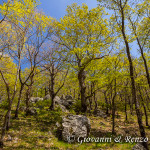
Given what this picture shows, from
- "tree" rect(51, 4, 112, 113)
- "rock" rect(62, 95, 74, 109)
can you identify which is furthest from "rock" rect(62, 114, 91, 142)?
"rock" rect(62, 95, 74, 109)

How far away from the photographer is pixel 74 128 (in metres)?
6.90

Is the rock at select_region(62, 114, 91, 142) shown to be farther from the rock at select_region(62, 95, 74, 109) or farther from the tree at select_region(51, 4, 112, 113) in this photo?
the rock at select_region(62, 95, 74, 109)

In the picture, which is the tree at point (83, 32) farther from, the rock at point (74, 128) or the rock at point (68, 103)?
the rock at point (68, 103)

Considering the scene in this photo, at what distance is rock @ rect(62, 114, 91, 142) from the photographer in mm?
6598

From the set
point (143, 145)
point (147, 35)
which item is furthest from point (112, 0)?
point (143, 145)

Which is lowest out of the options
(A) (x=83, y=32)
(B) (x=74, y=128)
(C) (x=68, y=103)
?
(B) (x=74, y=128)

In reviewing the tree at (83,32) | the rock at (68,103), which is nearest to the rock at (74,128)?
the tree at (83,32)

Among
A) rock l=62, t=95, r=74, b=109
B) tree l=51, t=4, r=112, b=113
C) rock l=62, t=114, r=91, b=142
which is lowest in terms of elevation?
rock l=62, t=114, r=91, b=142

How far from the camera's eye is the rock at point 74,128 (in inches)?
260

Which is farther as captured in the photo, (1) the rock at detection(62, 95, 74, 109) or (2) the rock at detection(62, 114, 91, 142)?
(1) the rock at detection(62, 95, 74, 109)

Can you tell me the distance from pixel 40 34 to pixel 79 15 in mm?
3841

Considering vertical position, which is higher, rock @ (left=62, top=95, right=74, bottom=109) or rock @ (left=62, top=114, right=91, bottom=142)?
rock @ (left=62, top=95, right=74, bottom=109)

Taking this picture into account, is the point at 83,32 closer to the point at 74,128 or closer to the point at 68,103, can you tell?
the point at 74,128

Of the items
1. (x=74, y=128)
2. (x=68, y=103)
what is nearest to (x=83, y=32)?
(x=74, y=128)
